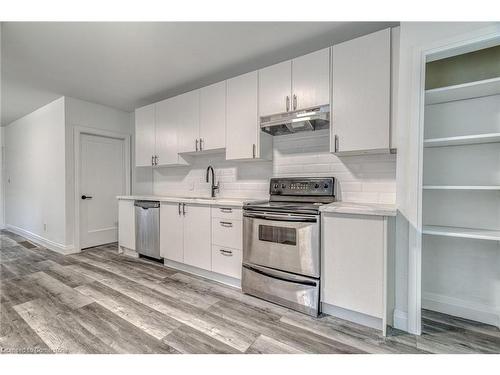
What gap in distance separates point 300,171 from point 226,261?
1291mm

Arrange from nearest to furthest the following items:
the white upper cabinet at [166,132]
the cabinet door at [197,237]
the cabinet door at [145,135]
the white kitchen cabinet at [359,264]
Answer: the white kitchen cabinet at [359,264]
the cabinet door at [197,237]
the white upper cabinet at [166,132]
the cabinet door at [145,135]

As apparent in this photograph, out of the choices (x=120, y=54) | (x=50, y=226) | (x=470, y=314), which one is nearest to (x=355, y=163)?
(x=470, y=314)

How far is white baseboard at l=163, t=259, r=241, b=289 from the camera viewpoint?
252 centimetres

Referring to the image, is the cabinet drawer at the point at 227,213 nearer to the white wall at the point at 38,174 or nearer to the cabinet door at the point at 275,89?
the cabinet door at the point at 275,89

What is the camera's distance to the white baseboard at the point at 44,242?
3.67 metres

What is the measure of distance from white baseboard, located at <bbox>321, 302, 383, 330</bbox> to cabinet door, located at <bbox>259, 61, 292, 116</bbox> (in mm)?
1853

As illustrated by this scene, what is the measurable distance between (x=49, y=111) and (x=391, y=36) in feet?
16.5

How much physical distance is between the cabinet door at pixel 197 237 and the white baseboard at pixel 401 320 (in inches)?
70.2

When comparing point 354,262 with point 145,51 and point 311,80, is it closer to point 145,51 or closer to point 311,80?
point 311,80

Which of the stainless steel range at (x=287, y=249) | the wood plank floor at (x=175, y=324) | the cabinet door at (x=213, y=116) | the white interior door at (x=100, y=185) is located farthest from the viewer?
the white interior door at (x=100, y=185)

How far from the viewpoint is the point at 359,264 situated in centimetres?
178

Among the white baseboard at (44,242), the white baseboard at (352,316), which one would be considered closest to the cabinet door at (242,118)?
the white baseboard at (352,316)

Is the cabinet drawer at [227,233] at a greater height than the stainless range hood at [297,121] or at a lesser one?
lesser

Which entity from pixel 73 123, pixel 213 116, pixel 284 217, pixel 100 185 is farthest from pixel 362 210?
pixel 73 123
